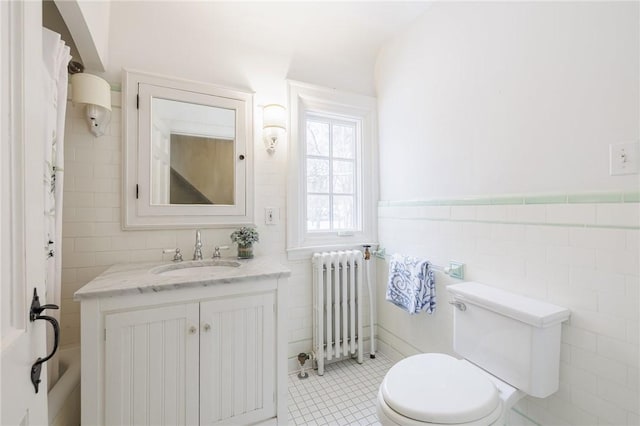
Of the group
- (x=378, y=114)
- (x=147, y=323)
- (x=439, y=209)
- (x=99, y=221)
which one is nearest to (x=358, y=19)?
(x=378, y=114)

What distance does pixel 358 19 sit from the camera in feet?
6.59

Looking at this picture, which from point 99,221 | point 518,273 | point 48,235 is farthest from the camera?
point 99,221

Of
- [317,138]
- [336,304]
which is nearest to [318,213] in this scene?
[317,138]

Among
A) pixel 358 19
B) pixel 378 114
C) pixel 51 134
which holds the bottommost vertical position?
pixel 51 134

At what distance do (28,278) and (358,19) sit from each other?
7.51 ft

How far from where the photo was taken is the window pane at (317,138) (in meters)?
2.20

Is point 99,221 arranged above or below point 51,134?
below

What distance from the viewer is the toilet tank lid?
3.62 feet

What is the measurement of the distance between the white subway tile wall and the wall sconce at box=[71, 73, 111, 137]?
2120 millimetres

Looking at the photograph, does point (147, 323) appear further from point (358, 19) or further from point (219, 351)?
point (358, 19)

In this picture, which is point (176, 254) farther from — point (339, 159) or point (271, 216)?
point (339, 159)

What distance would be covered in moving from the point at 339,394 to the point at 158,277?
1.34 metres

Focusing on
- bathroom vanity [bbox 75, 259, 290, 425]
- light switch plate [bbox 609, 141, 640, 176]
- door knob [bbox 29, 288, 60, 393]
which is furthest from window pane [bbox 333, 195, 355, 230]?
door knob [bbox 29, 288, 60, 393]

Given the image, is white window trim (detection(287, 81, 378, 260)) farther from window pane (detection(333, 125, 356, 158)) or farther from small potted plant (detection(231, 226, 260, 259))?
small potted plant (detection(231, 226, 260, 259))
